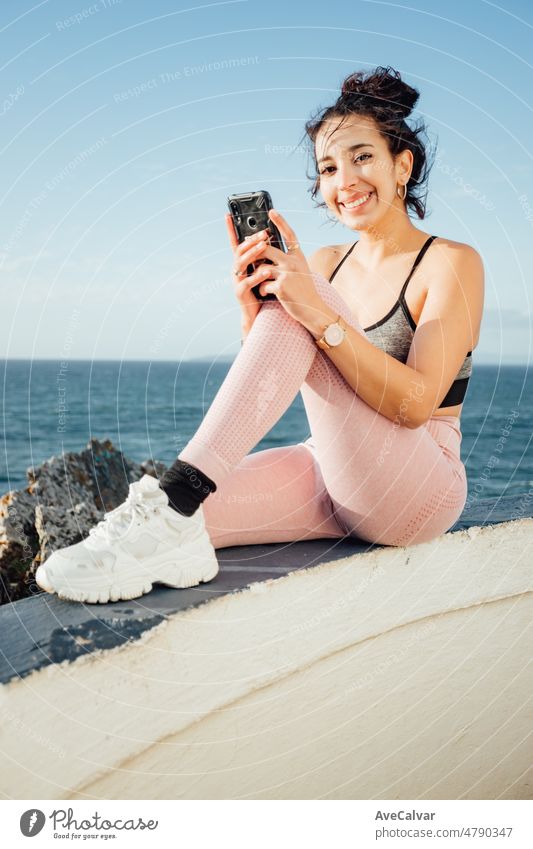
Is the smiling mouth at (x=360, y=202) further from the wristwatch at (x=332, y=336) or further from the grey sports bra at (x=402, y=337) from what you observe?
the wristwatch at (x=332, y=336)

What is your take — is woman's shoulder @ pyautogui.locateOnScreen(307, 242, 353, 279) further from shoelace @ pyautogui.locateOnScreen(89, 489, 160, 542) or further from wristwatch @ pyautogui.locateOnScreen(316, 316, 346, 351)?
shoelace @ pyautogui.locateOnScreen(89, 489, 160, 542)

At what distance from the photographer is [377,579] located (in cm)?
138

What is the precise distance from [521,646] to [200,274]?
112cm

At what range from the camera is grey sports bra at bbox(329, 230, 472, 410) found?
160 cm

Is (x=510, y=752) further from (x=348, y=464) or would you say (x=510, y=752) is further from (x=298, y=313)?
(x=298, y=313)

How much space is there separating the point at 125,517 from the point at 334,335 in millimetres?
463

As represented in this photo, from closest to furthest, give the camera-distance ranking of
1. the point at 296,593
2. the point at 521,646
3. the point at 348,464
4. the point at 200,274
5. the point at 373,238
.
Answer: the point at 296,593 < the point at 348,464 < the point at 521,646 < the point at 373,238 < the point at 200,274

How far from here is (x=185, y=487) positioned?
4.27 ft

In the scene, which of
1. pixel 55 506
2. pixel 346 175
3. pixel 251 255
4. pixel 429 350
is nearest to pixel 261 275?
pixel 251 255

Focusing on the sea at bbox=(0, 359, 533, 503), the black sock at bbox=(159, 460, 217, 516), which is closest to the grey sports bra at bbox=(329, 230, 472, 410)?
the black sock at bbox=(159, 460, 217, 516)

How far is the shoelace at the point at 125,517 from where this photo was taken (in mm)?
1293

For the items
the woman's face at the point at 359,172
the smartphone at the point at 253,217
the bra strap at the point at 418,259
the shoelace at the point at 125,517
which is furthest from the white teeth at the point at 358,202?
the shoelace at the point at 125,517

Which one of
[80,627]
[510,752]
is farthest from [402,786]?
[80,627]
